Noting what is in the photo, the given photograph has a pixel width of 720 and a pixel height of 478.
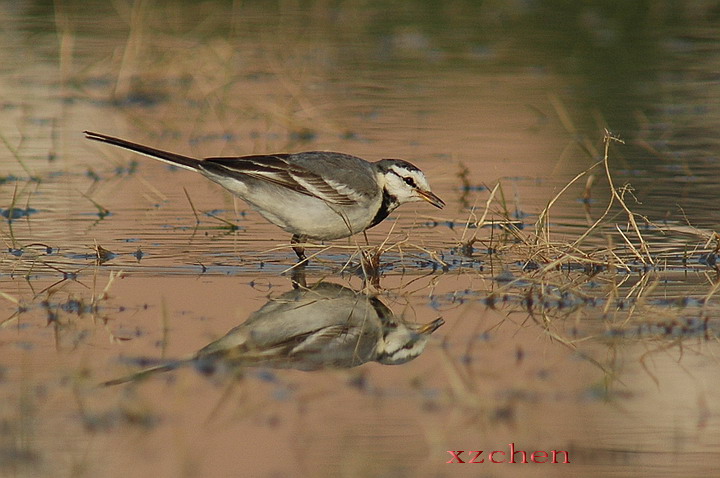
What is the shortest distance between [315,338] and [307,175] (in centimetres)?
228

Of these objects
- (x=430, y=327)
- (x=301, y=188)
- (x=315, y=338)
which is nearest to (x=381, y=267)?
(x=301, y=188)

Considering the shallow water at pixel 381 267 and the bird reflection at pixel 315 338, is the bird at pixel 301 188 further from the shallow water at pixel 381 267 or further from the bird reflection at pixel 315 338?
the bird reflection at pixel 315 338

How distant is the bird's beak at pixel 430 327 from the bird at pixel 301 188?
168 cm

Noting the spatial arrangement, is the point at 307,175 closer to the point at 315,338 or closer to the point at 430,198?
the point at 430,198

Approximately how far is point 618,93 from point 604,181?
4.48 meters

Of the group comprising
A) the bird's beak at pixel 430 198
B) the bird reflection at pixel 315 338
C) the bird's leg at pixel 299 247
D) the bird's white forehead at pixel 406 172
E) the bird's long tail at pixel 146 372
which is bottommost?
the bird's long tail at pixel 146 372

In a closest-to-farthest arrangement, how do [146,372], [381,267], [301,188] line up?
[146,372]
[381,267]
[301,188]

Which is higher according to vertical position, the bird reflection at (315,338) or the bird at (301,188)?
the bird at (301,188)

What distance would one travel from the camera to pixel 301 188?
833 cm

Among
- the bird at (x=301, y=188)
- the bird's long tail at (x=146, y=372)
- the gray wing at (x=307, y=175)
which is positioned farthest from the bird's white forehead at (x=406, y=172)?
the bird's long tail at (x=146, y=372)

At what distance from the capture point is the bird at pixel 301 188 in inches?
326

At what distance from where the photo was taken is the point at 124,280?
7555 mm

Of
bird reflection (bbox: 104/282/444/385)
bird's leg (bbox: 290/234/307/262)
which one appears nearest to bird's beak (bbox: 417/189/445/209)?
bird's leg (bbox: 290/234/307/262)

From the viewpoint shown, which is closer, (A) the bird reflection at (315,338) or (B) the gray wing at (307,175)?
(A) the bird reflection at (315,338)
